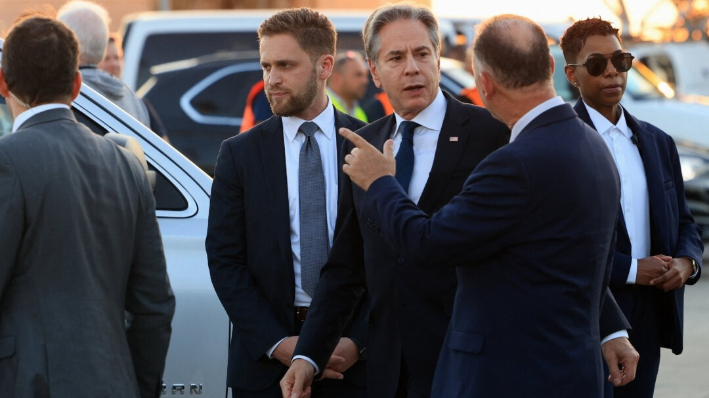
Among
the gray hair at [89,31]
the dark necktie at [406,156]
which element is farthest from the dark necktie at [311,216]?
the gray hair at [89,31]

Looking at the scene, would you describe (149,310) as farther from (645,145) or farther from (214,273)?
(645,145)

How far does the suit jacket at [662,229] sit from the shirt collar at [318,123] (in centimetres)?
85

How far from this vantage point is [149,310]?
3.52 m

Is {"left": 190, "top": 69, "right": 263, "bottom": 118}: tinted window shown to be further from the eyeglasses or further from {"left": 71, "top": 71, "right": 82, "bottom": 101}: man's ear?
{"left": 71, "top": 71, "right": 82, "bottom": 101}: man's ear

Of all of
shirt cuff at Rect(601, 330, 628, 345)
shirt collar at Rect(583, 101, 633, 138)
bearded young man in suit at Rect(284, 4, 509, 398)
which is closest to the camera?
shirt cuff at Rect(601, 330, 628, 345)

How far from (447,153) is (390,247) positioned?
1.06 ft

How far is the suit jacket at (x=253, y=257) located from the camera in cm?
416

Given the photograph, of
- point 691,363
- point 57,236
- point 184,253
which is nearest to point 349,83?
point 691,363

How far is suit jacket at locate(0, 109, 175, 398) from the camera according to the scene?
3217mm

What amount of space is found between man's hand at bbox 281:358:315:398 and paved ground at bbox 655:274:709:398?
3478 mm

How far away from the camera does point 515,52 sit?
326 cm

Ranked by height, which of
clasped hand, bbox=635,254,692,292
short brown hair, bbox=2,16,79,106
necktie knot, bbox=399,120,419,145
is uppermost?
short brown hair, bbox=2,16,79,106

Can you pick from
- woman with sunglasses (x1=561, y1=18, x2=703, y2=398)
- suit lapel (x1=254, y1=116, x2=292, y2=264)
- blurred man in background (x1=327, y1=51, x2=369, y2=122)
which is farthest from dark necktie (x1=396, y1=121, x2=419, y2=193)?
blurred man in background (x1=327, y1=51, x2=369, y2=122)

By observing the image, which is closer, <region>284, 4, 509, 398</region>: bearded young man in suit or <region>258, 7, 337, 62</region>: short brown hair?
<region>284, 4, 509, 398</region>: bearded young man in suit
